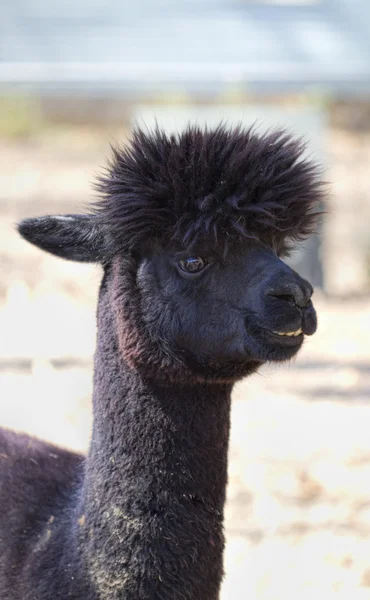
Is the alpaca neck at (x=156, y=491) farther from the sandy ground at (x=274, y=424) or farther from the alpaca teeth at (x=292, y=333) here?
the sandy ground at (x=274, y=424)

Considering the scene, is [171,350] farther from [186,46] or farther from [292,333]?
[186,46]

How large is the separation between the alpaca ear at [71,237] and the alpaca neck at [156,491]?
40cm

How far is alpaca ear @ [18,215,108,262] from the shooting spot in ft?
10.4

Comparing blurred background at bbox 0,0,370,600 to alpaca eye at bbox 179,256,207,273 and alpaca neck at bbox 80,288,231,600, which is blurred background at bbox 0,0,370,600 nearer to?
alpaca eye at bbox 179,256,207,273

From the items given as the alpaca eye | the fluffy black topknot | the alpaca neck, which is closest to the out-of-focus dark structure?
the fluffy black topknot

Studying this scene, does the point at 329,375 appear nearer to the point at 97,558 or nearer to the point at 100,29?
the point at 97,558

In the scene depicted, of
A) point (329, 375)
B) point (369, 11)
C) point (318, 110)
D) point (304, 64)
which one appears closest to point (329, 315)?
point (329, 375)

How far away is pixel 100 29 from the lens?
14016 mm

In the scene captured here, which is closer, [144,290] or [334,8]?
[144,290]

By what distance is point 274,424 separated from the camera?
21.5ft

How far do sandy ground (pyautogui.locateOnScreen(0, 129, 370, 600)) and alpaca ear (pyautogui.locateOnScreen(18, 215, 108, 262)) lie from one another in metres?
0.93

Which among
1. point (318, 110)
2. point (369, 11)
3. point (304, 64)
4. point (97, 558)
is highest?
point (369, 11)

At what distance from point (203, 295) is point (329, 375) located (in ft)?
16.0

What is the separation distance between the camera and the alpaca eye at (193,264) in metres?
3.06
